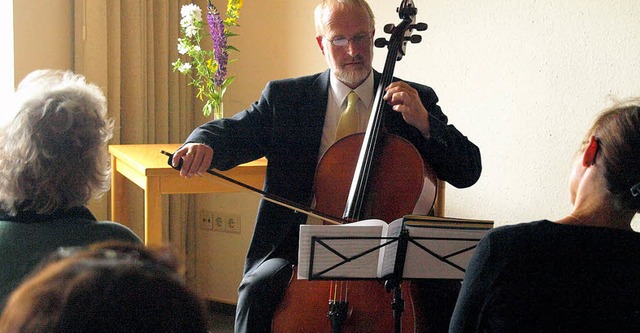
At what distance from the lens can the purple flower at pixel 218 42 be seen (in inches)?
122

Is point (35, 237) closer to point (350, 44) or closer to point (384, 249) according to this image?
point (384, 249)

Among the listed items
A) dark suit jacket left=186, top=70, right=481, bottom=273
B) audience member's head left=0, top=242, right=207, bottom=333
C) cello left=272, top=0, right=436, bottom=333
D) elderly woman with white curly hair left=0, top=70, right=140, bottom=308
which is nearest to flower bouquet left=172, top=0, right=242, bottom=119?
dark suit jacket left=186, top=70, right=481, bottom=273

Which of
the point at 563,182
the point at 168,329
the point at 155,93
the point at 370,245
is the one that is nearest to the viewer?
the point at 168,329

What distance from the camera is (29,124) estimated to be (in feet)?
5.14

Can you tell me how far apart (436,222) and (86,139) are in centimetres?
76

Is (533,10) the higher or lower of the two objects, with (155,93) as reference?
higher

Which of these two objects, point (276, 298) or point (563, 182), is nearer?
point (276, 298)

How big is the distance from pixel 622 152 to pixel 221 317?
2558 millimetres

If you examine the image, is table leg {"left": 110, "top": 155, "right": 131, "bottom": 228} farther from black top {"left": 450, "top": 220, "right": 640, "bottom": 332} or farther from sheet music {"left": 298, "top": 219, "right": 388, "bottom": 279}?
black top {"left": 450, "top": 220, "right": 640, "bottom": 332}

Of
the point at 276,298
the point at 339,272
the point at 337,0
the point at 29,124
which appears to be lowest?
the point at 276,298

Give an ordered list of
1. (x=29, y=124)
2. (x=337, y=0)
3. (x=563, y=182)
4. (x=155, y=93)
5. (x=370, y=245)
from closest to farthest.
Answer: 1. (x=29, y=124)
2. (x=370, y=245)
3. (x=337, y=0)
4. (x=563, y=182)
5. (x=155, y=93)

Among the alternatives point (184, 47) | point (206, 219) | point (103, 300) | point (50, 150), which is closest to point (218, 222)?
point (206, 219)

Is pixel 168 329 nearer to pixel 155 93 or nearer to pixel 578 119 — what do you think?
pixel 578 119

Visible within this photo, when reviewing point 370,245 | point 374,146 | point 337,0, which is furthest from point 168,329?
point 337,0
